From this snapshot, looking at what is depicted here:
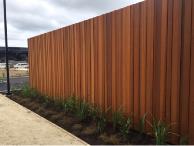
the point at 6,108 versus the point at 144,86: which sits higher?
the point at 144,86

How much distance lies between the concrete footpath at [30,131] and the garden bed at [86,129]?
21 centimetres

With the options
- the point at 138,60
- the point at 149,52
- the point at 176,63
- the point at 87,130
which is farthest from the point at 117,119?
the point at 176,63

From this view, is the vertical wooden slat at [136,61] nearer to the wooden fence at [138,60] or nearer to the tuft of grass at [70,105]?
the wooden fence at [138,60]

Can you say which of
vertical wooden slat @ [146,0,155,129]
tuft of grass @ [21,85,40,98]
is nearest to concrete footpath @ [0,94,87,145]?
vertical wooden slat @ [146,0,155,129]

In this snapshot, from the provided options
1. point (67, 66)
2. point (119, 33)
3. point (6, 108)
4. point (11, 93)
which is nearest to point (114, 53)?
point (119, 33)

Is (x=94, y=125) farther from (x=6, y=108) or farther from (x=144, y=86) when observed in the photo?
(x=6, y=108)

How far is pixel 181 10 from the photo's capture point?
4199 millimetres

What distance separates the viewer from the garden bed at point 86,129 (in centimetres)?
479

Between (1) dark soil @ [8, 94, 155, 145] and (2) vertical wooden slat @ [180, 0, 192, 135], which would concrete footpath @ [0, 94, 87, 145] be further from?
(2) vertical wooden slat @ [180, 0, 192, 135]

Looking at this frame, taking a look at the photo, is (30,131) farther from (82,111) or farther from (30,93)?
(30,93)

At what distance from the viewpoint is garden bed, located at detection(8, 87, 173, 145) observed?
4.79m

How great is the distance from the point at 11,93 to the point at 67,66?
14.6 ft

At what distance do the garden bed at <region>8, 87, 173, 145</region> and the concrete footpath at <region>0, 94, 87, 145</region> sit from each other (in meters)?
0.21

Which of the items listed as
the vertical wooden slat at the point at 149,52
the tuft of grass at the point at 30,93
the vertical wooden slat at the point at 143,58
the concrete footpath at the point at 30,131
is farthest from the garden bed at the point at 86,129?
the tuft of grass at the point at 30,93
